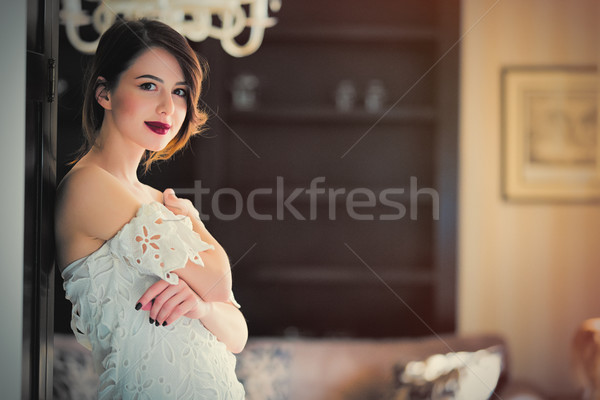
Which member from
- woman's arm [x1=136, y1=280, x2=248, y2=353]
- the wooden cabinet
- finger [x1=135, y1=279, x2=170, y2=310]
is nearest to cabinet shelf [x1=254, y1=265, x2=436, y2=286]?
Answer: the wooden cabinet

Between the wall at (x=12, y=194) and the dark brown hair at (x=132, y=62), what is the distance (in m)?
0.14

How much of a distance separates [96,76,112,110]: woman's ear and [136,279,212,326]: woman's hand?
43 cm

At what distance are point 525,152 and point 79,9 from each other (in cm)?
109

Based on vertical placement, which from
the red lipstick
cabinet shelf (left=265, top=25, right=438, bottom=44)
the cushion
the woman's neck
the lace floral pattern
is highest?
cabinet shelf (left=265, top=25, right=438, bottom=44)

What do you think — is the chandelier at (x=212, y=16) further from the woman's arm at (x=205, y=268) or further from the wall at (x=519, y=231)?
the wall at (x=519, y=231)

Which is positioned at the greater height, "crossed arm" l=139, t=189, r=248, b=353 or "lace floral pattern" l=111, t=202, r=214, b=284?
"lace floral pattern" l=111, t=202, r=214, b=284

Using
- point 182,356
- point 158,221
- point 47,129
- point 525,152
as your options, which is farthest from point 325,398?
point 47,129

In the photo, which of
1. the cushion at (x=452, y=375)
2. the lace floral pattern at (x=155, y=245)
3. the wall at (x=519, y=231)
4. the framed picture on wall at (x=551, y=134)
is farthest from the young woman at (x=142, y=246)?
the framed picture on wall at (x=551, y=134)

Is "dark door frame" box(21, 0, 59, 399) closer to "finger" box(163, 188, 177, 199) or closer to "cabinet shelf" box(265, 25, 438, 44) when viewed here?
"finger" box(163, 188, 177, 199)

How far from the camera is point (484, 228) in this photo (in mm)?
1209

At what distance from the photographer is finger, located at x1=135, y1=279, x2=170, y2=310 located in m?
1.17

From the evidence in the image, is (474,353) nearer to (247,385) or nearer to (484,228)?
(484,228)

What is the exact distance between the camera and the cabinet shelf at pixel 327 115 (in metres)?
1.21

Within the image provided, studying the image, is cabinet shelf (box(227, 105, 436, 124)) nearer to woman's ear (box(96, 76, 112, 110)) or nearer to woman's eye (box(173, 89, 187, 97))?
woman's eye (box(173, 89, 187, 97))
